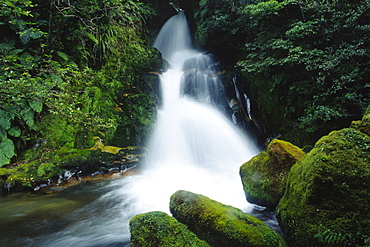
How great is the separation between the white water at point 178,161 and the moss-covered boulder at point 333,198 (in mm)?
1856

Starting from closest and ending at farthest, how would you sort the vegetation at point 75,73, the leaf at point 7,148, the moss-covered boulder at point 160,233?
the moss-covered boulder at point 160,233 < the leaf at point 7,148 < the vegetation at point 75,73

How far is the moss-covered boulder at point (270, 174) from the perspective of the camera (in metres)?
3.68

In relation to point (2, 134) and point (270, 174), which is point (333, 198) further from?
point (2, 134)

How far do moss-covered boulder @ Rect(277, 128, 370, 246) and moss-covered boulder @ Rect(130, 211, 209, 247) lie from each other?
3.77ft

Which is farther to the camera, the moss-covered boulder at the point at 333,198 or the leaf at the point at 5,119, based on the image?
the leaf at the point at 5,119

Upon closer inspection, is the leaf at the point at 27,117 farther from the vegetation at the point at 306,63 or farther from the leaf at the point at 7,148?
the vegetation at the point at 306,63

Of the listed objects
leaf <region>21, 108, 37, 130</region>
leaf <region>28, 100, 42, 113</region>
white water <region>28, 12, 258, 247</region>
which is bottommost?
white water <region>28, 12, 258, 247</region>

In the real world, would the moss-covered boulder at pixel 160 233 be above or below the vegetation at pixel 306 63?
below

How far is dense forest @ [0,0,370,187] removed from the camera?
5309 millimetres

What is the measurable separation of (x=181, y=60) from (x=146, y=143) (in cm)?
714

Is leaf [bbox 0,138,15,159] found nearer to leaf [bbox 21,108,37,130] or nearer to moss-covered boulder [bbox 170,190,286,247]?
leaf [bbox 21,108,37,130]

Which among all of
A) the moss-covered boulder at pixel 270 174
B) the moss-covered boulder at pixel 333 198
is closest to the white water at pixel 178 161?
the moss-covered boulder at pixel 270 174

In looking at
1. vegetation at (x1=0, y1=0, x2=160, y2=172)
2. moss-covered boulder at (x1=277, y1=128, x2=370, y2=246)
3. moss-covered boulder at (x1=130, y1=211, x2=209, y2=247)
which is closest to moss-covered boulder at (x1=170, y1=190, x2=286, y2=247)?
moss-covered boulder at (x1=130, y1=211, x2=209, y2=247)

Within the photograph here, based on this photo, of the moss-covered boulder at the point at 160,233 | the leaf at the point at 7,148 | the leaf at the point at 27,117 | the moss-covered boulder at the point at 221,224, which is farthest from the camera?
the leaf at the point at 27,117
